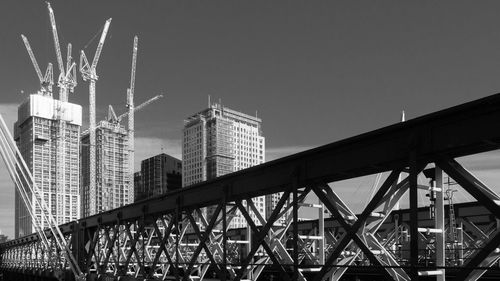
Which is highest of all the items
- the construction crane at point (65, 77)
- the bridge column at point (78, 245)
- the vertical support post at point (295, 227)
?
the construction crane at point (65, 77)

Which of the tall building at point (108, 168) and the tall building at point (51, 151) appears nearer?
the tall building at point (51, 151)

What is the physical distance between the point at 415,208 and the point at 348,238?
82.3 inches

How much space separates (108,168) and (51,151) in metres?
27.7

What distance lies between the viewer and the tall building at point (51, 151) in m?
157

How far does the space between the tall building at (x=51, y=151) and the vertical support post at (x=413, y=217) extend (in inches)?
5970

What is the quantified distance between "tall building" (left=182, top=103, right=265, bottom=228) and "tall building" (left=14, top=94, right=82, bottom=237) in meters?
36.8

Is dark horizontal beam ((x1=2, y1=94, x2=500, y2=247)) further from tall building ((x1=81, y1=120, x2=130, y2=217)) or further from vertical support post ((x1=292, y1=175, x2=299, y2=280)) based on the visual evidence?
tall building ((x1=81, y1=120, x2=130, y2=217))

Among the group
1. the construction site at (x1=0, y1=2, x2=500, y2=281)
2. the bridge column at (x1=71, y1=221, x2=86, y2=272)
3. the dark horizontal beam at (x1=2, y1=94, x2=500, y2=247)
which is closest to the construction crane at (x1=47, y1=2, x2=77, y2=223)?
the construction site at (x1=0, y1=2, x2=500, y2=281)

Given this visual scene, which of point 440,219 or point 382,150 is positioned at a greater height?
point 382,150

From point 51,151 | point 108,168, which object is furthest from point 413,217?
point 108,168

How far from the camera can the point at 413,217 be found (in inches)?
529

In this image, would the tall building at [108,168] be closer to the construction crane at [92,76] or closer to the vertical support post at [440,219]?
the construction crane at [92,76]

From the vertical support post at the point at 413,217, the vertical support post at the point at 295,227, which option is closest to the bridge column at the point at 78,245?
the vertical support post at the point at 295,227

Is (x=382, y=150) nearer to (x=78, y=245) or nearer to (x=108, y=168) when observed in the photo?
(x=78, y=245)
